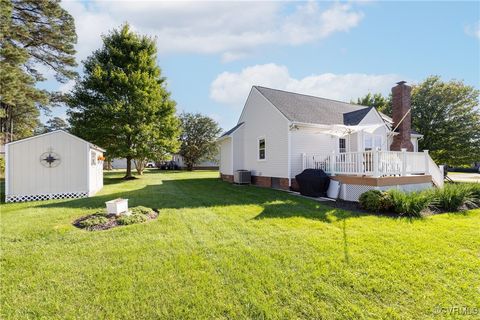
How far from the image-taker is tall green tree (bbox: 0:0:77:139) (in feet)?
48.8

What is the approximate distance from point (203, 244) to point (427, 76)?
2431cm

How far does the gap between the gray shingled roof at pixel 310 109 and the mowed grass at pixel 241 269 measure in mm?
7504

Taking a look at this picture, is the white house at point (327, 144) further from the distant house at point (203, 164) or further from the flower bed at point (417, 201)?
the distant house at point (203, 164)

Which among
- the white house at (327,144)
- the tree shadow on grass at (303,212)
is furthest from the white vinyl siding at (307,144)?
the tree shadow on grass at (303,212)

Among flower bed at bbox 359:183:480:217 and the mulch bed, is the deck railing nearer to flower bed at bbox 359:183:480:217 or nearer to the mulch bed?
flower bed at bbox 359:183:480:217

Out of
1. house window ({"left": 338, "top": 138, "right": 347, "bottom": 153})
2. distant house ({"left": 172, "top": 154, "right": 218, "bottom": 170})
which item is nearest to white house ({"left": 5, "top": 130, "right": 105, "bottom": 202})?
house window ({"left": 338, "top": 138, "right": 347, "bottom": 153})

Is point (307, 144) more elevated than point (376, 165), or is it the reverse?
point (307, 144)

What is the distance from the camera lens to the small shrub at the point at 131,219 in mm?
5715

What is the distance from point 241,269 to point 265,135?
1088 centimetres

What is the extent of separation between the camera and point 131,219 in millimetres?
5844

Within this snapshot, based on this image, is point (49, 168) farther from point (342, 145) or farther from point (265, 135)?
point (342, 145)

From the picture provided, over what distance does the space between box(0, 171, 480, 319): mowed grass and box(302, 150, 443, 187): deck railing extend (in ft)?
9.68

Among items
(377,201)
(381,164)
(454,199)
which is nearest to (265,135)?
(381,164)

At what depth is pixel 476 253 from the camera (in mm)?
4117
